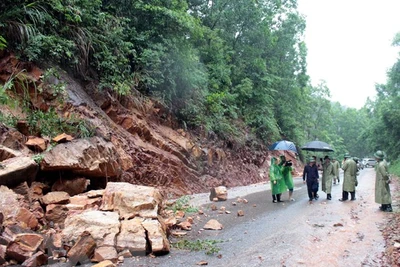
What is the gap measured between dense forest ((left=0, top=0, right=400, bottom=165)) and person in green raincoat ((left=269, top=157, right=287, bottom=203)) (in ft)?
17.4

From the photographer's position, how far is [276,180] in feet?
35.7

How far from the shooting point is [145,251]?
535 centimetres

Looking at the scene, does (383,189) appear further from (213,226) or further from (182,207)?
(182,207)

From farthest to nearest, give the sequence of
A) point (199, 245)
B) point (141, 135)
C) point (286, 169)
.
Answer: point (141, 135) < point (286, 169) < point (199, 245)

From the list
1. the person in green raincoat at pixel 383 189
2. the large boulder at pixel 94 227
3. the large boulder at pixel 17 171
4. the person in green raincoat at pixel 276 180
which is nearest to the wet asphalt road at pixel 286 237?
the person in green raincoat at pixel 383 189

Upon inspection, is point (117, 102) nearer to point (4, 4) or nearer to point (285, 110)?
point (4, 4)

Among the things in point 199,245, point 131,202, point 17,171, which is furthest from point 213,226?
point 17,171

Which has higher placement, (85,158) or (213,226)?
(85,158)

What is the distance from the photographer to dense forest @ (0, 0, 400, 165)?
31.5 ft

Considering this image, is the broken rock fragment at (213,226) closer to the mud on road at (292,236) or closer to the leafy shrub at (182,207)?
the mud on road at (292,236)

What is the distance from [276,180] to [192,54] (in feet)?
24.9

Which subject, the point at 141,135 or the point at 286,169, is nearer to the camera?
the point at 286,169

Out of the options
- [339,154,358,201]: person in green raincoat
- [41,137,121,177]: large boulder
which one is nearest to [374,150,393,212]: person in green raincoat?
[339,154,358,201]: person in green raincoat

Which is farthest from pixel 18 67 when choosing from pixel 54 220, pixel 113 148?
pixel 54 220
